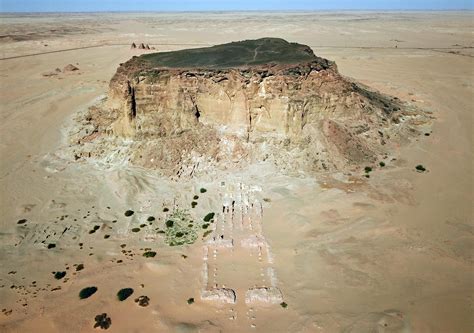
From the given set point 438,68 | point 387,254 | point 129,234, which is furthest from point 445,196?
point 438,68

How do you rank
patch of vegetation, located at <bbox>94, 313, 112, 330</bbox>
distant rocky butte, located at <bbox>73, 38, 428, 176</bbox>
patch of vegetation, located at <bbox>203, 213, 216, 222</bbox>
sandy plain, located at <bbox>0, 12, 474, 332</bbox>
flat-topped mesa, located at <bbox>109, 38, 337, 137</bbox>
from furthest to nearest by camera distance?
flat-topped mesa, located at <bbox>109, 38, 337, 137</bbox>, distant rocky butte, located at <bbox>73, 38, 428, 176</bbox>, patch of vegetation, located at <bbox>203, 213, 216, 222</bbox>, sandy plain, located at <bbox>0, 12, 474, 332</bbox>, patch of vegetation, located at <bbox>94, 313, 112, 330</bbox>

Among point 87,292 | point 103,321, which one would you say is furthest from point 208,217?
point 103,321

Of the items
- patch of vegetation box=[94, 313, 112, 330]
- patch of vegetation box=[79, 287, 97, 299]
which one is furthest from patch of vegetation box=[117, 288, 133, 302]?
patch of vegetation box=[79, 287, 97, 299]

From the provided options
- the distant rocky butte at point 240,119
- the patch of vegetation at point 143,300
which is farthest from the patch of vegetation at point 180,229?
the distant rocky butte at point 240,119

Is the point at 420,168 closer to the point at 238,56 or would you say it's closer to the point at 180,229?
the point at 238,56

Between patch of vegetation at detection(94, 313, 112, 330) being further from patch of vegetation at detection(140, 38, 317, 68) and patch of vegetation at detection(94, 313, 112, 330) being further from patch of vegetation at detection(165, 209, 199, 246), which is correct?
patch of vegetation at detection(140, 38, 317, 68)

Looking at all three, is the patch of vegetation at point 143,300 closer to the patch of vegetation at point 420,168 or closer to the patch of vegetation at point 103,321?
the patch of vegetation at point 103,321

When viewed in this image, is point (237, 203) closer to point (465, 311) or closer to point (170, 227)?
point (170, 227)
